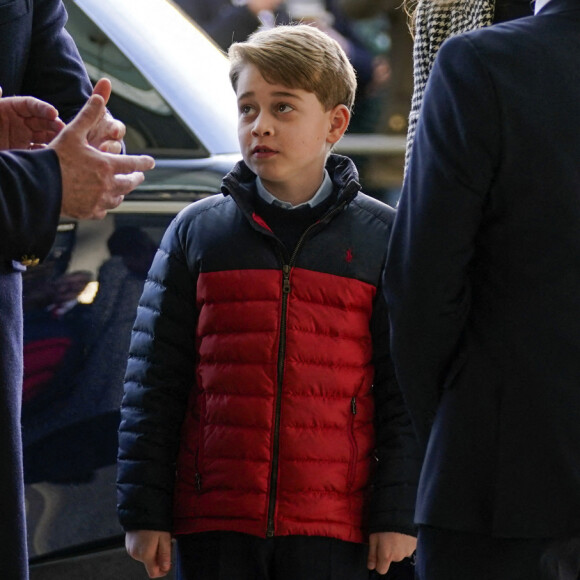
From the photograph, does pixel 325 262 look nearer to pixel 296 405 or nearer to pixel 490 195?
pixel 296 405

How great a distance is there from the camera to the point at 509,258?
176 centimetres

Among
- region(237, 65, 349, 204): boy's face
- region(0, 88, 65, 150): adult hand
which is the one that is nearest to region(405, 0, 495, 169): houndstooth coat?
region(237, 65, 349, 204): boy's face

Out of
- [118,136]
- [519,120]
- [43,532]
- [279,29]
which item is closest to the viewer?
[519,120]

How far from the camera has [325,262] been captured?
87.7 inches

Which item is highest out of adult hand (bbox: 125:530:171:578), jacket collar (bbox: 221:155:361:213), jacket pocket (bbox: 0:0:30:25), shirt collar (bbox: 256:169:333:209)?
jacket pocket (bbox: 0:0:30:25)

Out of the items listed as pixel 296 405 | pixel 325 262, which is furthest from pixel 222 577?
pixel 325 262

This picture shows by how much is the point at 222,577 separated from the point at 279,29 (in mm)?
1006

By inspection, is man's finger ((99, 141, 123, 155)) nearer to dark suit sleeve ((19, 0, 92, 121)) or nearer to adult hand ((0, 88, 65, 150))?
adult hand ((0, 88, 65, 150))

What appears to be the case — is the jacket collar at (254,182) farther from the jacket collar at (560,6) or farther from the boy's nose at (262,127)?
the jacket collar at (560,6)

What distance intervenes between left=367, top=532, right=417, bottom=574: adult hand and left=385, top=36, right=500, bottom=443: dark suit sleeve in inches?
15.8

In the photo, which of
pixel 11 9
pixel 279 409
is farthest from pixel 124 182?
pixel 279 409

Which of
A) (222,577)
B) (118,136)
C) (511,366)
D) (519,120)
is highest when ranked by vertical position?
(519,120)

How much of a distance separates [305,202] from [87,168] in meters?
0.56

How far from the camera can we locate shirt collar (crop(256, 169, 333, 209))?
2297 mm
